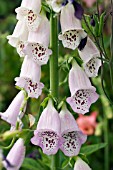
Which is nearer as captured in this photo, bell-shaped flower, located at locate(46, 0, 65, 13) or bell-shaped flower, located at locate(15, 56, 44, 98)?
bell-shaped flower, located at locate(46, 0, 65, 13)

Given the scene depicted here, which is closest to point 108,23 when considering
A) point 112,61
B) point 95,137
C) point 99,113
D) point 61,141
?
point 99,113

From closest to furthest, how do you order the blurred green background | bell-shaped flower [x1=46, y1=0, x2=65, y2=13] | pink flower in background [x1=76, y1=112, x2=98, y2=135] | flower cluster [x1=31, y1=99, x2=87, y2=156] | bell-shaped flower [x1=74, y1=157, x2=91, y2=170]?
bell-shaped flower [x1=46, y1=0, x2=65, y2=13] → flower cluster [x1=31, y1=99, x2=87, y2=156] → bell-shaped flower [x1=74, y1=157, x2=91, y2=170] → the blurred green background → pink flower in background [x1=76, y1=112, x2=98, y2=135]

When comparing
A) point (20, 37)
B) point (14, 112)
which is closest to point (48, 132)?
point (14, 112)

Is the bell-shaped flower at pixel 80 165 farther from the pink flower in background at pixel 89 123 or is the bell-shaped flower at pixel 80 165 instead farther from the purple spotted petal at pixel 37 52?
the pink flower in background at pixel 89 123

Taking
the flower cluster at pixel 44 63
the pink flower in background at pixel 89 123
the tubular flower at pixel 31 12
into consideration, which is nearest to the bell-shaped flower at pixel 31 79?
the flower cluster at pixel 44 63

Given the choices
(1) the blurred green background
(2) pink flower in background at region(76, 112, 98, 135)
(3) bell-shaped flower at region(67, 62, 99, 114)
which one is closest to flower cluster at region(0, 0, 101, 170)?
(3) bell-shaped flower at region(67, 62, 99, 114)

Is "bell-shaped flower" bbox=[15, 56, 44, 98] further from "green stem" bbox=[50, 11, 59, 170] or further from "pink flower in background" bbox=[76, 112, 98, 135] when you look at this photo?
"pink flower in background" bbox=[76, 112, 98, 135]

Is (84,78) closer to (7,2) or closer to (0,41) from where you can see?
(0,41)
